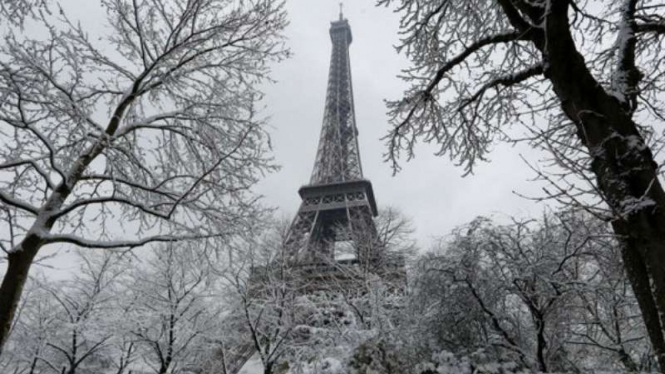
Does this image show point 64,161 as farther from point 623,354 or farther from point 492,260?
point 623,354

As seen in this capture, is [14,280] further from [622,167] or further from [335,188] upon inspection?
[335,188]

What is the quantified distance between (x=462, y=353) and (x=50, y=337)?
1442 centimetres

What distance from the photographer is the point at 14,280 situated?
13.9 feet

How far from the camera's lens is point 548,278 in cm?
677

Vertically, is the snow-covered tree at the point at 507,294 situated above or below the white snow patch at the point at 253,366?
below

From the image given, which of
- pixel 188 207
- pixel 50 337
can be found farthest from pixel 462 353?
pixel 50 337

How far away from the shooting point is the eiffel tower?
25.1 metres

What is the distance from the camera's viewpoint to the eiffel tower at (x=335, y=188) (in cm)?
2511

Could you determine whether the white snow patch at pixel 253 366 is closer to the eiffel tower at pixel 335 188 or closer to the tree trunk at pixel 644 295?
the eiffel tower at pixel 335 188

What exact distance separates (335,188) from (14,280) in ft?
89.8

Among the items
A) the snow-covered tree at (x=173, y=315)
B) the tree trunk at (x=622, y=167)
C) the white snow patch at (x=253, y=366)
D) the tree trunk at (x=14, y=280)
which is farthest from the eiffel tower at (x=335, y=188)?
the tree trunk at (x=622, y=167)

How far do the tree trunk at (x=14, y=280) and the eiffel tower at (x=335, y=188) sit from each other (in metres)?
12.5

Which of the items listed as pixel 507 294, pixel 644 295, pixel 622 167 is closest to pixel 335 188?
pixel 507 294

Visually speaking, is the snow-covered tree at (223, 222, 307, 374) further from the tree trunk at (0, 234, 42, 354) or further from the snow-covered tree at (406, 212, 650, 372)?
the tree trunk at (0, 234, 42, 354)
